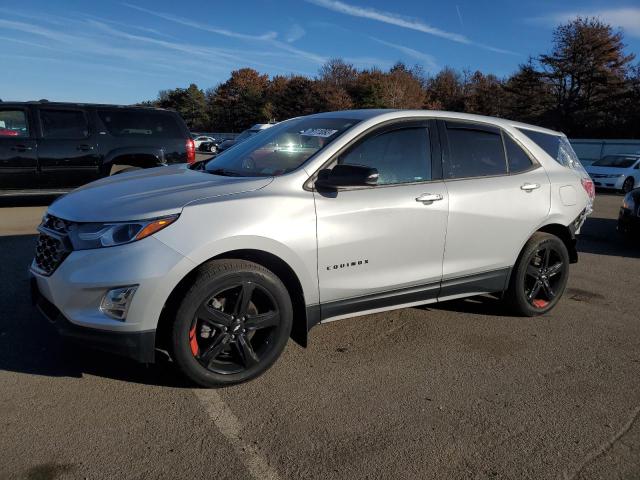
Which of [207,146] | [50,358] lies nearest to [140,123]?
[50,358]

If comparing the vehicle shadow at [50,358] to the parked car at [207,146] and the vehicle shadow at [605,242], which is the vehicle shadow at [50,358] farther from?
the parked car at [207,146]

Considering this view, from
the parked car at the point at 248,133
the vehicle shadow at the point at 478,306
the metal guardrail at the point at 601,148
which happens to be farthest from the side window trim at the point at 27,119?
the metal guardrail at the point at 601,148

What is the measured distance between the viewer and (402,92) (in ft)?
182

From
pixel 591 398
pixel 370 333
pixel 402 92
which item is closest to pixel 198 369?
pixel 370 333

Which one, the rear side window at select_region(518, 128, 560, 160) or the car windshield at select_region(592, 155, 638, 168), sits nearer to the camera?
the rear side window at select_region(518, 128, 560, 160)

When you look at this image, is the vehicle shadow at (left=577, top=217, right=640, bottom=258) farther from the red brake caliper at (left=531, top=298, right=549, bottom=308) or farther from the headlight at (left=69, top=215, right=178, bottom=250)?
the headlight at (left=69, top=215, right=178, bottom=250)

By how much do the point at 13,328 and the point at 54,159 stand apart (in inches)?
240

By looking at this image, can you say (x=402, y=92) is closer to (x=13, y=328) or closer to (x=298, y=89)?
(x=298, y=89)

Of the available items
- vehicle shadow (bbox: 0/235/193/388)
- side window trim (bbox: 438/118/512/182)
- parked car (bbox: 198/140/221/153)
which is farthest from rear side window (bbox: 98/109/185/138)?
parked car (bbox: 198/140/221/153)

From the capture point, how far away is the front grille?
3.13 m

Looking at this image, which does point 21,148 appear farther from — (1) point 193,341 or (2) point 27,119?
(1) point 193,341

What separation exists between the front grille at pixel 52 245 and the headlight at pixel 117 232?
0.13 meters

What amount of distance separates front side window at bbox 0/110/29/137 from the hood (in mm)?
6509

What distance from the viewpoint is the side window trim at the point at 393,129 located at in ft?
11.8
